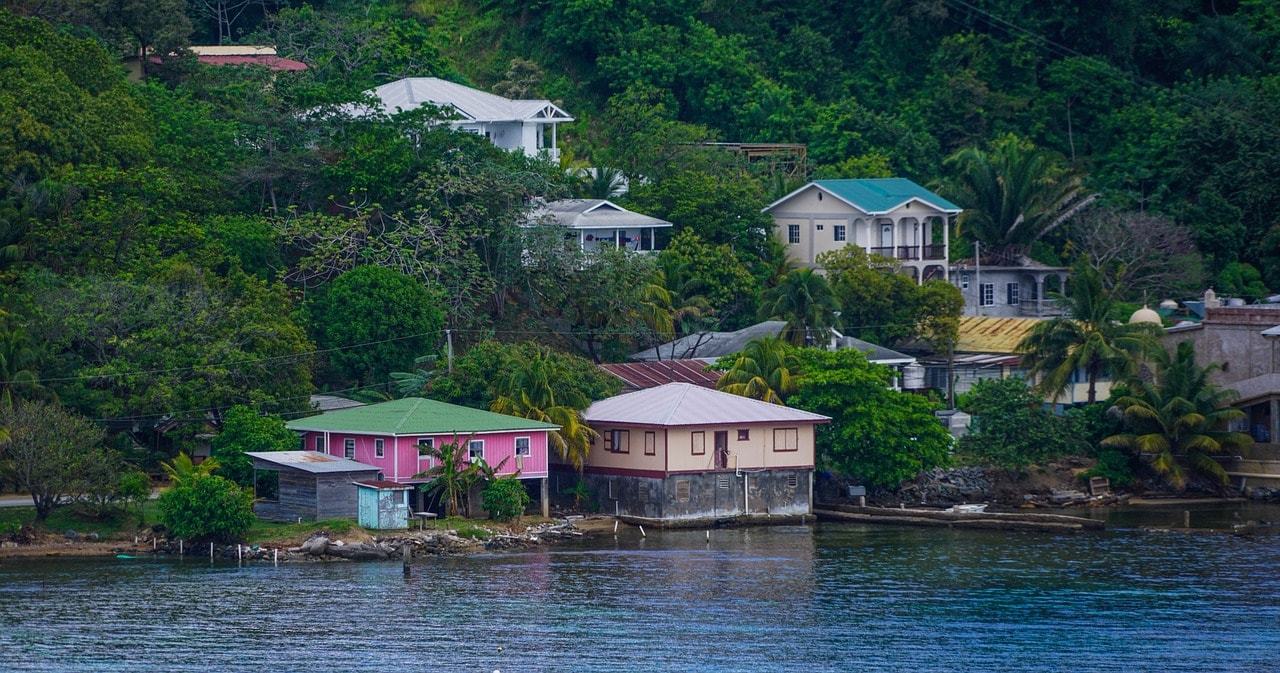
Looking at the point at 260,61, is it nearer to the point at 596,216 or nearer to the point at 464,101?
the point at 464,101

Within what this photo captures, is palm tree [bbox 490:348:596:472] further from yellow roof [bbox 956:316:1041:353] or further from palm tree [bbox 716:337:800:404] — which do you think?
yellow roof [bbox 956:316:1041:353]

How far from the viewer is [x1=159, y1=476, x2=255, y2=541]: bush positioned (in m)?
50.9

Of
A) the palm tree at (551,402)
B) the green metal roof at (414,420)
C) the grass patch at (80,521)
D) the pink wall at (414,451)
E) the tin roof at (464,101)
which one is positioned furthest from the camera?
the tin roof at (464,101)

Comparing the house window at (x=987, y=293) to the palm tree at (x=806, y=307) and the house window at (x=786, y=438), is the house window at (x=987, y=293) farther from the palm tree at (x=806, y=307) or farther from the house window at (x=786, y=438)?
the house window at (x=786, y=438)

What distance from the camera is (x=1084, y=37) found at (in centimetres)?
10119

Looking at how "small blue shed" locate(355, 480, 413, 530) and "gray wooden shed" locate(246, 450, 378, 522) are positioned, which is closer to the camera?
"small blue shed" locate(355, 480, 413, 530)

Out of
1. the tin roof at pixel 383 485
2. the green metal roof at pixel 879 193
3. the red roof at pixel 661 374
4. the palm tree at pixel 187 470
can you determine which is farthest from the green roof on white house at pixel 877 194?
the palm tree at pixel 187 470

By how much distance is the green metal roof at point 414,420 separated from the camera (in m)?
54.7

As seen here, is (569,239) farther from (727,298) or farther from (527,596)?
(527,596)

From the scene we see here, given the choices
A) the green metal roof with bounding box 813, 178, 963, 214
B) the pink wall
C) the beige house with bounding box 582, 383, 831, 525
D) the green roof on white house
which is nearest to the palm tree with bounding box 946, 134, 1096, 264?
the green roof on white house

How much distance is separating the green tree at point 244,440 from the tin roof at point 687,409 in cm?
954

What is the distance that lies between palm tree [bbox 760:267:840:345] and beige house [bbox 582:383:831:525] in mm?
10308

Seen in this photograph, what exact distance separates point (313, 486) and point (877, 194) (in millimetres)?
37601

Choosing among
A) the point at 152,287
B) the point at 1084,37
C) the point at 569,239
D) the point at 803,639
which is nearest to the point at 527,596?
the point at 803,639
